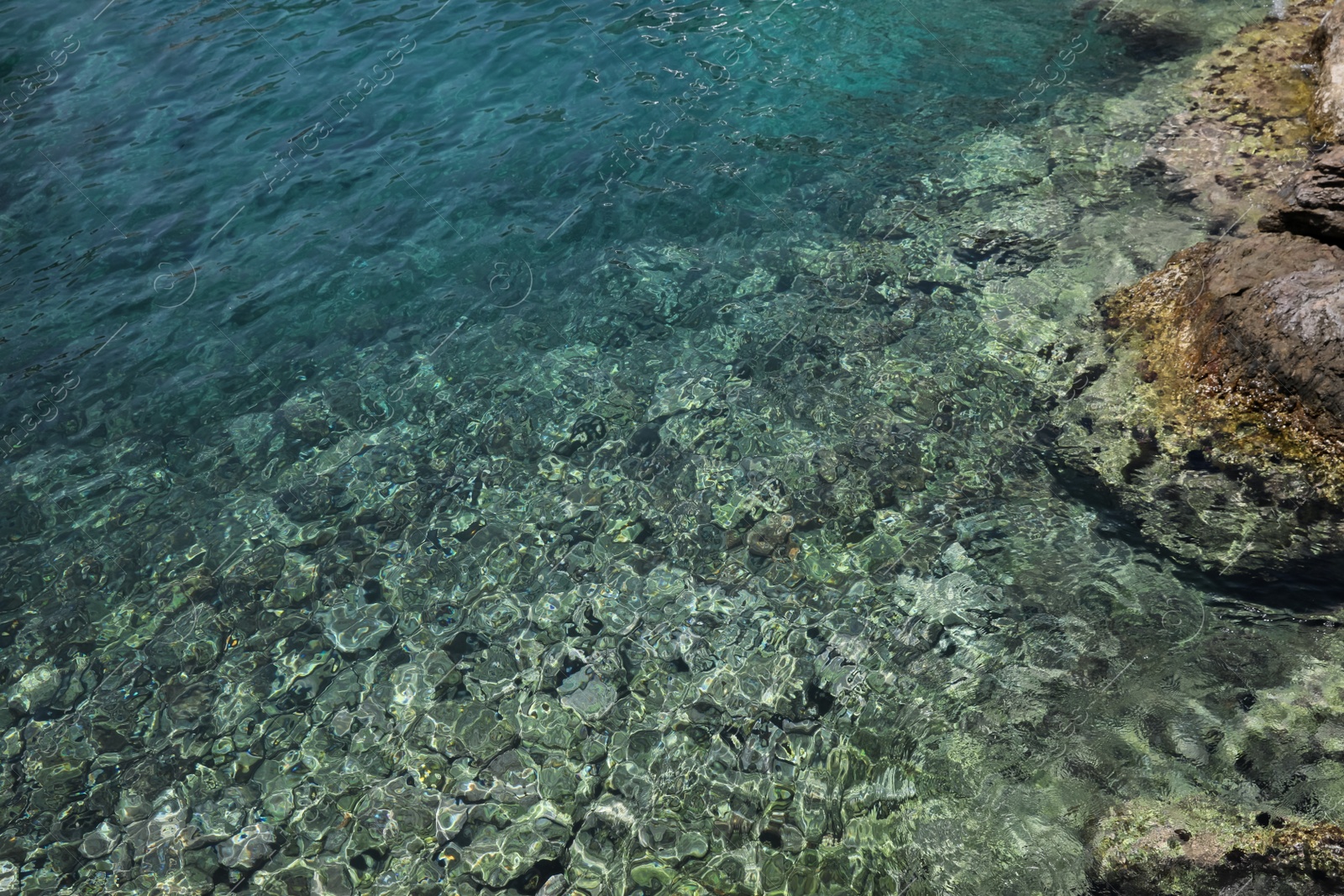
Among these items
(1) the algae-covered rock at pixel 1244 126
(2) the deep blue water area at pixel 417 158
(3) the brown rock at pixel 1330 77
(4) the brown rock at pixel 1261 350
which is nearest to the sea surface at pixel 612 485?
(2) the deep blue water area at pixel 417 158

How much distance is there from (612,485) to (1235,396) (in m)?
4.48

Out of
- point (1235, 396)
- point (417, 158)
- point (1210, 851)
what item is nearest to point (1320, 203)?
point (1235, 396)

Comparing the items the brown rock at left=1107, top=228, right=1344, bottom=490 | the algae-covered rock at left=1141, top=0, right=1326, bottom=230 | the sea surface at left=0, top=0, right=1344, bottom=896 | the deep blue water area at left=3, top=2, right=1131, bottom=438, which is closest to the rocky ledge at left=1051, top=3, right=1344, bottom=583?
the brown rock at left=1107, top=228, right=1344, bottom=490

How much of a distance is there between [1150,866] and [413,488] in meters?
5.43

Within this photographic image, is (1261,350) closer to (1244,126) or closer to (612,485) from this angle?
(1244,126)

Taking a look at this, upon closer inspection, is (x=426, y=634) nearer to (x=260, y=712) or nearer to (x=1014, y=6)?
(x=260, y=712)

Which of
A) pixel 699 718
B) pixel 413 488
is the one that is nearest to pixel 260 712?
pixel 413 488

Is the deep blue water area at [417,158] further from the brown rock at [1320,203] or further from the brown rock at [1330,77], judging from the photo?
the brown rock at [1320,203]

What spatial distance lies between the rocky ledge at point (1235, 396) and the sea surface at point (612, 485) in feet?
0.96

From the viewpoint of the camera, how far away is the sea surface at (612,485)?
441 centimetres

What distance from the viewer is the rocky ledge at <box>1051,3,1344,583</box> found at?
16.5 ft

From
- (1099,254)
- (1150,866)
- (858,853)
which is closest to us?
(1150,866)

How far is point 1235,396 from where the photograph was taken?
5.56 metres

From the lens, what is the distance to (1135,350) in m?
6.27
